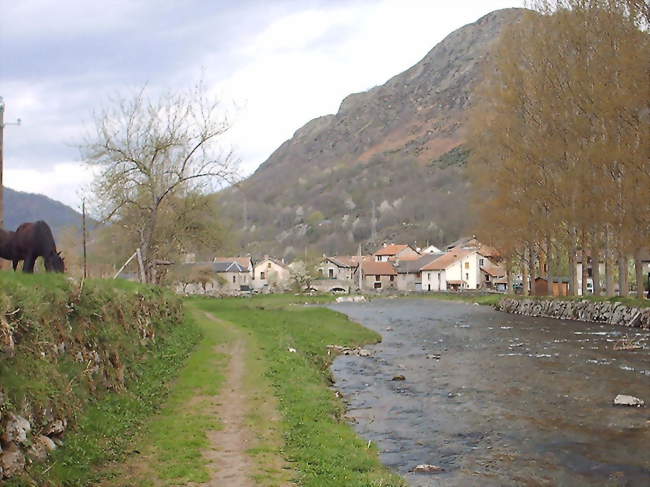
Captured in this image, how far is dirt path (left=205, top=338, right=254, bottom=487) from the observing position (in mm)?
8922

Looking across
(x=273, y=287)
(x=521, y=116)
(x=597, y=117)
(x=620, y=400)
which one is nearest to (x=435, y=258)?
(x=273, y=287)

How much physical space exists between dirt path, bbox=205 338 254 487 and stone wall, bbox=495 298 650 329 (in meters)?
23.5

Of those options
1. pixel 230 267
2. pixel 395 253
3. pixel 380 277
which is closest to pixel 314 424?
pixel 230 267

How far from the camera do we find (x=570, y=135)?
4138cm

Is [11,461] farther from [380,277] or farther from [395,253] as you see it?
[395,253]

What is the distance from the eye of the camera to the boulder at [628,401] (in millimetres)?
14828

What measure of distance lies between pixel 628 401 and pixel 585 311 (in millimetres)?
25644

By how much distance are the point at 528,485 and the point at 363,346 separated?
20.9 m

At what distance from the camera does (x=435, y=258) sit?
128 meters

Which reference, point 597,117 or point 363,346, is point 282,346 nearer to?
point 363,346

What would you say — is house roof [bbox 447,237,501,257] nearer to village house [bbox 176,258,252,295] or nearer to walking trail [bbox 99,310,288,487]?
village house [bbox 176,258,252,295]

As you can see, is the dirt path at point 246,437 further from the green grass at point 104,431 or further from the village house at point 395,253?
the village house at point 395,253

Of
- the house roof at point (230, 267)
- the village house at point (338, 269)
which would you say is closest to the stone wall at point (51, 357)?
the house roof at point (230, 267)

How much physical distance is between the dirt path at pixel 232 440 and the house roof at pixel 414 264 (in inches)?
4474
